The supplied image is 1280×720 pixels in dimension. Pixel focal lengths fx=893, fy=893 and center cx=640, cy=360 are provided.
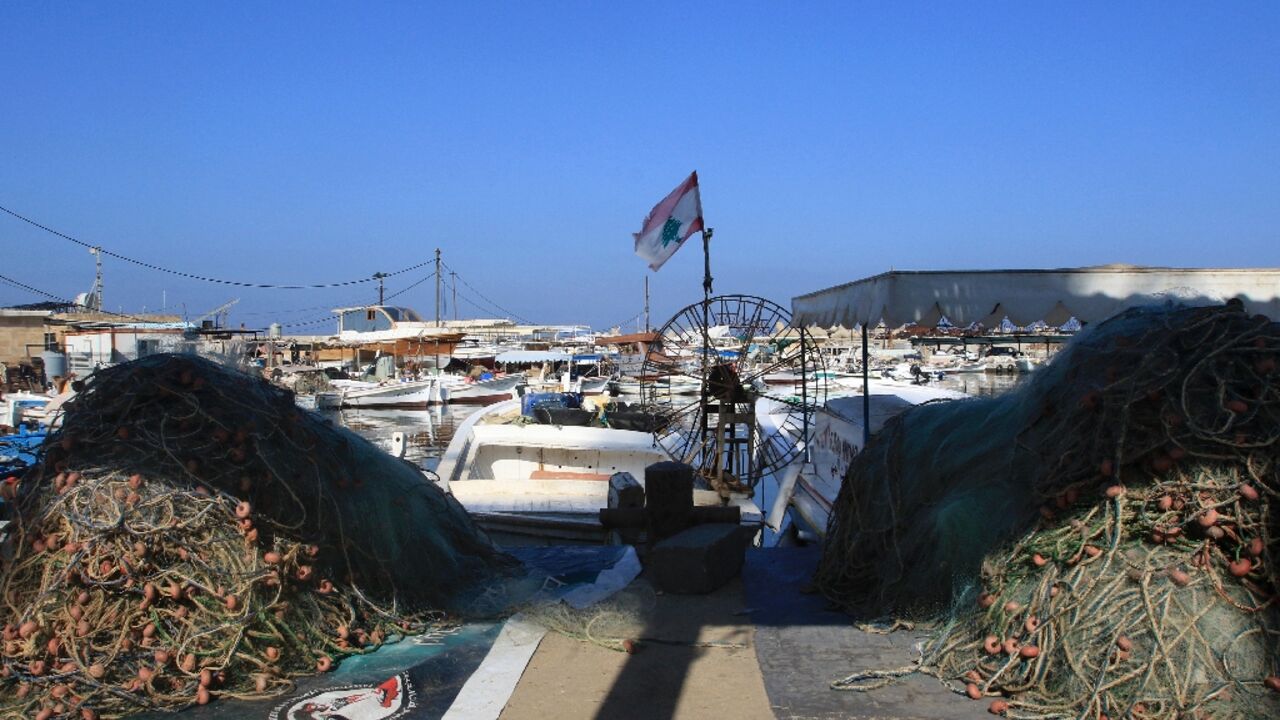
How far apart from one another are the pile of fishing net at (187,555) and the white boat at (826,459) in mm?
5019

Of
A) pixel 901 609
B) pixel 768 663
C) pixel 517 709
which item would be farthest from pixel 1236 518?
pixel 517 709

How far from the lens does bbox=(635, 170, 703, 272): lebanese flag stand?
9453 millimetres

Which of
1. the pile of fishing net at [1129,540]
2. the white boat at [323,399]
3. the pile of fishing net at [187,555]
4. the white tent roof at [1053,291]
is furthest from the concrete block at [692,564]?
the white boat at [323,399]

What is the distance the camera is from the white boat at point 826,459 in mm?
9262

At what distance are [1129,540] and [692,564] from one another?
294 centimetres

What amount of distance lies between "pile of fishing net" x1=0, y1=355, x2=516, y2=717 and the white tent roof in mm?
3735

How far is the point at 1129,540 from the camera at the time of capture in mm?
4008

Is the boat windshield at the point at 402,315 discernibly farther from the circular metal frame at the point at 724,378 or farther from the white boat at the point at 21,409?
the circular metal frame at the point at 724,378

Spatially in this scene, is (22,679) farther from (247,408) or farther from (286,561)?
(247,408)

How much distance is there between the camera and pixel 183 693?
4113mm

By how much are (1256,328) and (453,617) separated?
4605 millimetres

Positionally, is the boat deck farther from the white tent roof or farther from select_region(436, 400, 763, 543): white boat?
select_region(436, 400, 763, 543): white boat

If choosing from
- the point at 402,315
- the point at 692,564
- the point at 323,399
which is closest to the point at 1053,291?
the point at 692,564

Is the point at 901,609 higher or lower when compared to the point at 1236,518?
lower
